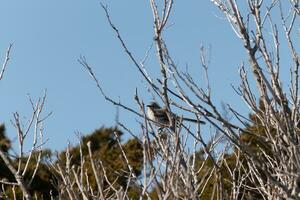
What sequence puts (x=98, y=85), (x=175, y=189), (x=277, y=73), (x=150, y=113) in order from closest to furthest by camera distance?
(x=175, y=189) < (x=277, y=73) < (x=98, y=85) < (x=150, y=113)

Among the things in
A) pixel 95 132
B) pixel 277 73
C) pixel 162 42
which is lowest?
pixel 277 73

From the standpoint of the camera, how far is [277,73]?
3.69 m

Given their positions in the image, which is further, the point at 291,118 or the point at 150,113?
the point at 150,113

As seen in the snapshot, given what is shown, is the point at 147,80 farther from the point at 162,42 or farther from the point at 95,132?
the point at 95,132

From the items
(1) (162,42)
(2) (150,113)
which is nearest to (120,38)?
(1) (162,42)

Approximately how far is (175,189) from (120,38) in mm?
1189

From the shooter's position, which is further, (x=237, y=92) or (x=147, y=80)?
(x=237, y=92)

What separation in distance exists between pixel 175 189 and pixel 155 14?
1.34m

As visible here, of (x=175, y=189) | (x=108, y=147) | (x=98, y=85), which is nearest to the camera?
(x=175, y=189)

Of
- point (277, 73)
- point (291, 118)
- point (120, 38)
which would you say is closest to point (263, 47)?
point (277, 73)

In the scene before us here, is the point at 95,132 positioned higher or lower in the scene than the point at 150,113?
higher

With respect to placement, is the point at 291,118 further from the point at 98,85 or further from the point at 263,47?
the point at 98,85

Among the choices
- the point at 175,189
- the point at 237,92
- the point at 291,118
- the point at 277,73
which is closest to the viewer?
the point at 175,189

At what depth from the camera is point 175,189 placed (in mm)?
3127
